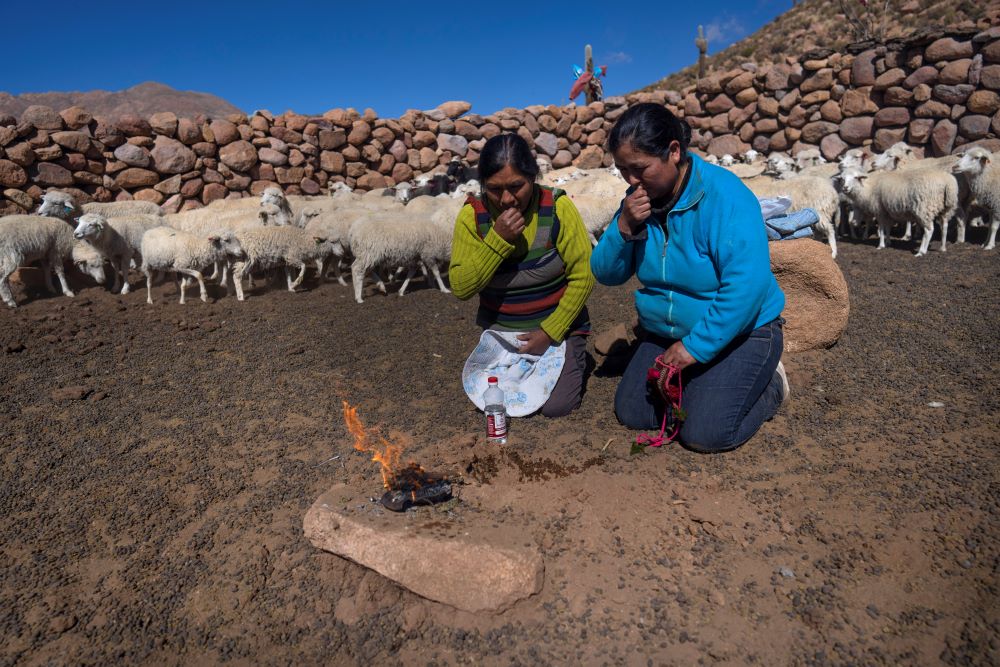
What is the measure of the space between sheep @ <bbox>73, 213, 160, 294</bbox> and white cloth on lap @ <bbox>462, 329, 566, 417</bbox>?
6.68 meters

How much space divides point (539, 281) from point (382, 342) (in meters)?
2.32

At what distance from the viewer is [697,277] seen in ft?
9.66

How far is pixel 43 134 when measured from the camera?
10.8 meters

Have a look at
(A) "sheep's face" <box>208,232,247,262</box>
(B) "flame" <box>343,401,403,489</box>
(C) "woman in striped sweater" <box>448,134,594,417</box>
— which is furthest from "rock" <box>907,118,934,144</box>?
(B) "flame" <box>343,401,403,489</box>

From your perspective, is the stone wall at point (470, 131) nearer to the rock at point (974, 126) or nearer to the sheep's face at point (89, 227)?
the rock at point (974, 126)

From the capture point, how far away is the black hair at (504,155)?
10.1 feet

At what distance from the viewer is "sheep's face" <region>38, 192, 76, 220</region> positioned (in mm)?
8406

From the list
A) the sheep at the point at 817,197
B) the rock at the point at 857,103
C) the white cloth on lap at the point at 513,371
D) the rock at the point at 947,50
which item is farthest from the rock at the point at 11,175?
the rock at the point at 947,50

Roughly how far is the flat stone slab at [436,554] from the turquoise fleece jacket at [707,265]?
144cm

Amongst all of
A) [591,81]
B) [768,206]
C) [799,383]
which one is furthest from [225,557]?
[591,81]

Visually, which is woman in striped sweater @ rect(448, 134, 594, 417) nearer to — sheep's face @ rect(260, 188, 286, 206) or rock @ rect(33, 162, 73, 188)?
sheep's face @ rect(260, 188, 286, 206)

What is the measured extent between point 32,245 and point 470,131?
11179 mm

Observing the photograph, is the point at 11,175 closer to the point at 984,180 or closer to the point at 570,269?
the point at 570,269

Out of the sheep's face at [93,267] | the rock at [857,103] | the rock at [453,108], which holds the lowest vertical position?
the sheep's face at [93,267]
